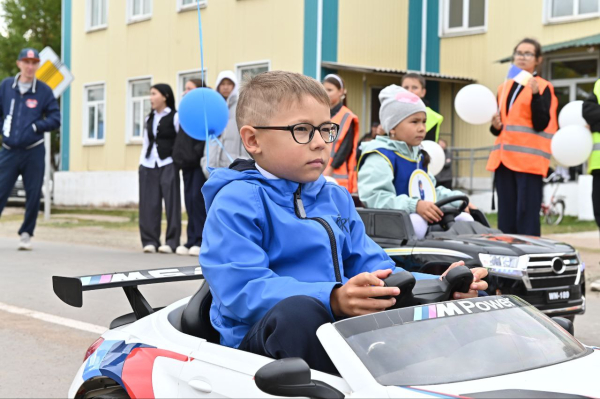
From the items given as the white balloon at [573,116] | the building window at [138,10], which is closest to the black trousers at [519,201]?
the white balloon at [573,116]

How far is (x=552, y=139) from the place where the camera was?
28.6 ft

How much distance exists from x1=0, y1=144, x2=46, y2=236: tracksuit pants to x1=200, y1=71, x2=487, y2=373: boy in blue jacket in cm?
815

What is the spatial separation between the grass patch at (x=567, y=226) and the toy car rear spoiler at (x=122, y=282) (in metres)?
12.2

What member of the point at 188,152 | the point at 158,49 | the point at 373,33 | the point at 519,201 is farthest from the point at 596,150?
the point at 158,49

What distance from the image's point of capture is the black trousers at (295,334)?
108 inches

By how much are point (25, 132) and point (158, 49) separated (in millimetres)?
14455

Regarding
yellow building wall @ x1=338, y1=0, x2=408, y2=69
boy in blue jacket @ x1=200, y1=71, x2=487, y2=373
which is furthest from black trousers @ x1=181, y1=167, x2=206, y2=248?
yellow building wall @ x1=338, y1=0, x2=408, y2=69

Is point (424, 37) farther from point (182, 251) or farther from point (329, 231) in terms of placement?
point (329, 231)

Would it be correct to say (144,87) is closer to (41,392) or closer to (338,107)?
(338,107)

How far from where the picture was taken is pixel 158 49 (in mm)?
24984

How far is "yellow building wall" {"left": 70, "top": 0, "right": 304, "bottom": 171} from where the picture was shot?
21141 mm

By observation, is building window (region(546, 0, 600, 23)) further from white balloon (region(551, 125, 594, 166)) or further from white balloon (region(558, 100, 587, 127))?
white balloon (region(551, 125, 594, 166))

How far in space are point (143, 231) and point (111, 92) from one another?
1648 centimetres

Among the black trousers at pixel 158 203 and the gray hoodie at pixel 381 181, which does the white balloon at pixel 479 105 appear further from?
the black trousers at pixel 158 203
